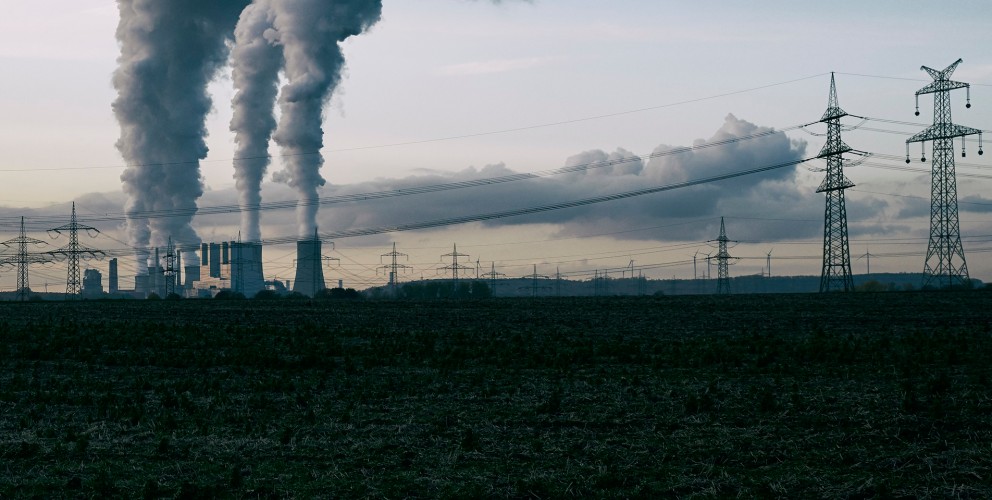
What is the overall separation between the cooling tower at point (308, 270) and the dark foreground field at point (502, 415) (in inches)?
4313

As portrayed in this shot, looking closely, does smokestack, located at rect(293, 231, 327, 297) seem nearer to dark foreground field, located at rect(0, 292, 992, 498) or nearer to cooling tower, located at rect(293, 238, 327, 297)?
cooling tower, located at rect(293, 238, 327, 297)

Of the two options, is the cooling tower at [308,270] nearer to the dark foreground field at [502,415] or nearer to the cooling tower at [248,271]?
the cooling tower at [248,271]

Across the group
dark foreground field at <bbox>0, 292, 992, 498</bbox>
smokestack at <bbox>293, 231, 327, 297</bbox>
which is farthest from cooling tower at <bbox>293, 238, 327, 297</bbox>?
dark foreground field at <bbox>0, 292, 992, 498</bbox>

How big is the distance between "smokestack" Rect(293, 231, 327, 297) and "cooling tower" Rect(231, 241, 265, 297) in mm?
13280

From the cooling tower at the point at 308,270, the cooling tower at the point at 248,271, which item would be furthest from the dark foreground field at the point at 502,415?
the cooling tower at the point at 248,271

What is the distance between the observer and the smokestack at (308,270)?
159000 mm

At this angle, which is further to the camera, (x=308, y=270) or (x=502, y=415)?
(x=308, y=270)

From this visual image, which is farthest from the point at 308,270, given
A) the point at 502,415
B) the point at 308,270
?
the point at 502,415

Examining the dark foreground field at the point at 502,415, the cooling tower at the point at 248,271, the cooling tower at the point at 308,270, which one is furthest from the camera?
the cooling tower at the point at 248,271

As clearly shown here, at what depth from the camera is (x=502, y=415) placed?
916 inches

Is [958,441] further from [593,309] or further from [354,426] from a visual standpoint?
[593,309]

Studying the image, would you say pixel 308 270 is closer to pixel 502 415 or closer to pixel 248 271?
pixel 248 271

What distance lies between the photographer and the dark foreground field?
16016 mm

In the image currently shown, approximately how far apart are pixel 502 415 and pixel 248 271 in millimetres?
171619
